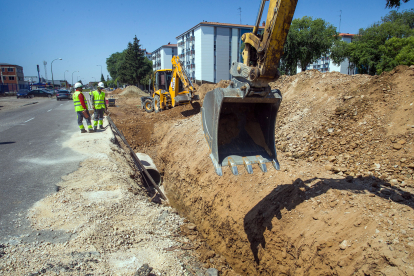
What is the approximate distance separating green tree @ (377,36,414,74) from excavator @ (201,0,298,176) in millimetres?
22363

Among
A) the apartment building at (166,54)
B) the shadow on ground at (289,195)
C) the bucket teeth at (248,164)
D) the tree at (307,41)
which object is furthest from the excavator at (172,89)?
the apartment building at (166,54)

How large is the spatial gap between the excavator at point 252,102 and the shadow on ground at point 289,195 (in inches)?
57.5

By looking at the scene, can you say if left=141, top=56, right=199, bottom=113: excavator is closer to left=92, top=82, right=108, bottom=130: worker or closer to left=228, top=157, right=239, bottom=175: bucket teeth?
left=92, top=82, right=108, bottom=130: worker

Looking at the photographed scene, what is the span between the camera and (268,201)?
16.6 ft

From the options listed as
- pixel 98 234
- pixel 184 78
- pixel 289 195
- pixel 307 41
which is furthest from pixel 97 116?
pixel 307 41

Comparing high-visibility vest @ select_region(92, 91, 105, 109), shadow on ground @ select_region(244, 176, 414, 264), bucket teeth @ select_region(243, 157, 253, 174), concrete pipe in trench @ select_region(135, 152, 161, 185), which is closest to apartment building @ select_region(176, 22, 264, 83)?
high-visibility vest @ select_region(92, 91, 105, 109)

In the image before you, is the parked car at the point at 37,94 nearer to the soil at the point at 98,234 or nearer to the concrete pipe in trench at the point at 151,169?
the concrete pipe in trench at the point at 151,169

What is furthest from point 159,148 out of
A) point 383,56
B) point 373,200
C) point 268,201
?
point 383,56

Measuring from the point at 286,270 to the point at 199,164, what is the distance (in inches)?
159

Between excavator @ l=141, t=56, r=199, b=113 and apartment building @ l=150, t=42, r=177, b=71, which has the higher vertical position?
apartment building @ l=150, t=42, r=177, b=71

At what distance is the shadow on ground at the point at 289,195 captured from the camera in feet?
15.0

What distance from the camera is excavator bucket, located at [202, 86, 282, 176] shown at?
136 inches

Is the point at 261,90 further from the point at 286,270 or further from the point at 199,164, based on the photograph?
the point at 199,164

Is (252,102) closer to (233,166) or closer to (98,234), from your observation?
(233,166)
